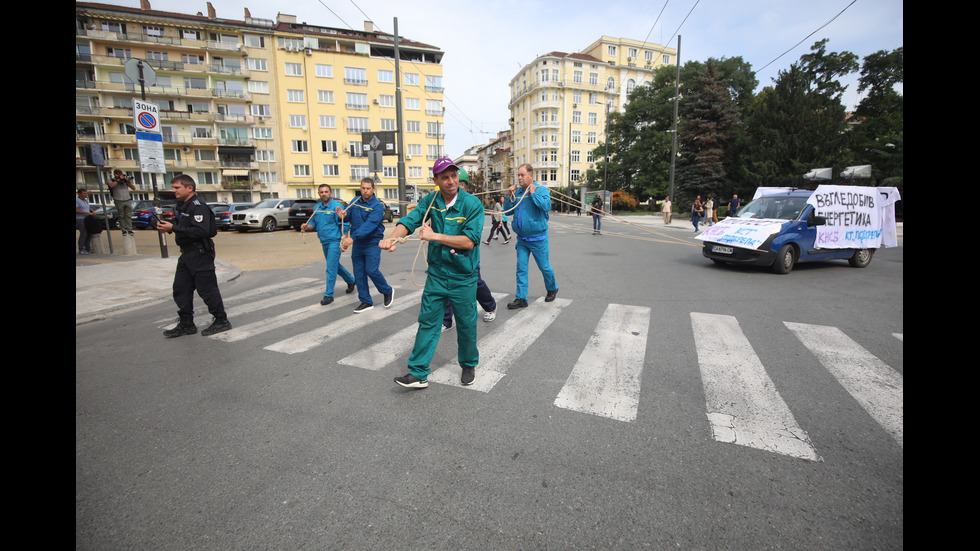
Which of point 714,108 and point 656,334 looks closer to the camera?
point 656,334

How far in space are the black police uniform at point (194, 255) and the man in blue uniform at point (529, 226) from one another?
3994mm

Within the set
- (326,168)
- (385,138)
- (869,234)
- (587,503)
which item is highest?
(326,168)

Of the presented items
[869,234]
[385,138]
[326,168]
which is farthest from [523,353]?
[326,168]

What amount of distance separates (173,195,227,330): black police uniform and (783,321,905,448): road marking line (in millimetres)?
6718

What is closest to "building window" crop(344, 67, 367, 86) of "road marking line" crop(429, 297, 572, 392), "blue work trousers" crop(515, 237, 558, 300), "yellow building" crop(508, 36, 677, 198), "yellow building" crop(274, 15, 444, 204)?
"yellow building" crop(274, 15, 444, 204)

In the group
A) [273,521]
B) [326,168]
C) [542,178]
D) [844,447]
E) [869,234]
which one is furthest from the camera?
[542,178]

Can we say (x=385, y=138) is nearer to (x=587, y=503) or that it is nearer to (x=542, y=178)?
(x=587, y=503)

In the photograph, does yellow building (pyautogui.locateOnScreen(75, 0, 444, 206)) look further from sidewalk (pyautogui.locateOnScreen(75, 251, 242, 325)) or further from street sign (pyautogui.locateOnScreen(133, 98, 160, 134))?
sidewalk (pyautogui.locateOnScreen(75, 251, 242, 325))

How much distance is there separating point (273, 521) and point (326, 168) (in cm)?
5556

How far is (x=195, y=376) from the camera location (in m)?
4.09

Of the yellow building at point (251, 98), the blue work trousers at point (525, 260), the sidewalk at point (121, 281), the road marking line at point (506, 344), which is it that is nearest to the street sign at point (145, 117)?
the sidewalk at point (121, 281)

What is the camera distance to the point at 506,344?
4.89 meters

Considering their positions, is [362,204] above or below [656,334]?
above

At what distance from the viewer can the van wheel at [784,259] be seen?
8.88 metres
